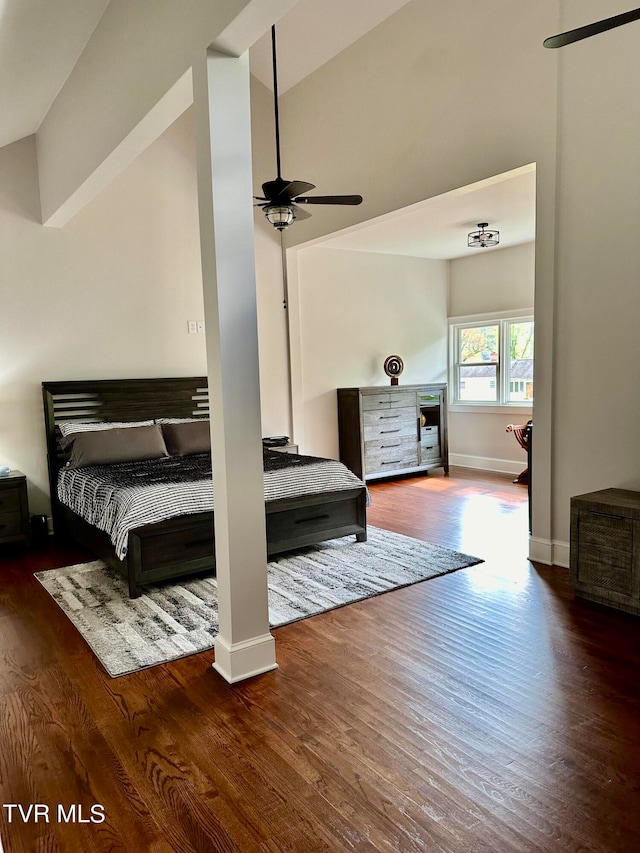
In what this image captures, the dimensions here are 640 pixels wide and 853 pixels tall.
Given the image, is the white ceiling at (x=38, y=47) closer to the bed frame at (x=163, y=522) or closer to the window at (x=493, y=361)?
the bed frame at (x=163, y=522)

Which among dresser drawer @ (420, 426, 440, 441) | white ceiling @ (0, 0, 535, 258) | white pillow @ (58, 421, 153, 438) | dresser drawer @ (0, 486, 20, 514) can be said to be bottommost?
dresser drawer @ (0, 486, 20, 514)

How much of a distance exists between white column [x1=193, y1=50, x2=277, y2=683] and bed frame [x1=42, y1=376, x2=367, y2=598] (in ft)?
3.47

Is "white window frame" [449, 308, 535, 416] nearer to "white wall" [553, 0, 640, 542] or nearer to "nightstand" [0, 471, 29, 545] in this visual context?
"white wall" [553, 0, 640, 542]

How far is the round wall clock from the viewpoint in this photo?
281 inches

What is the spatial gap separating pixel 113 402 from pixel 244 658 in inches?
128

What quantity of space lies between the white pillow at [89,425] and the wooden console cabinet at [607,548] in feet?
11.3

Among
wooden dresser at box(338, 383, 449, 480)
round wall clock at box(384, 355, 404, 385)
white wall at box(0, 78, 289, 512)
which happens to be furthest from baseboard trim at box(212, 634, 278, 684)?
round wall clock at box(384, 355, 404, 385)

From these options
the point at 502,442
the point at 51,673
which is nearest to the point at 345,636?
the point at 51,673

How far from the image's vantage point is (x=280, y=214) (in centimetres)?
369

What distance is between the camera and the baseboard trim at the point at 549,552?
373 cm

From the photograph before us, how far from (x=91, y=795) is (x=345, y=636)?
136 cm

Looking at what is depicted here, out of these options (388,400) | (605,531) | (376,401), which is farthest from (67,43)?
(388,400)

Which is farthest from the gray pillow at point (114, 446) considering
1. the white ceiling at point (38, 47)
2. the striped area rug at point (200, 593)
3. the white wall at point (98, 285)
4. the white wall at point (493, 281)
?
the white wall at point (493, 281)

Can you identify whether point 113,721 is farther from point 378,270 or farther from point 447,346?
point 447,346
